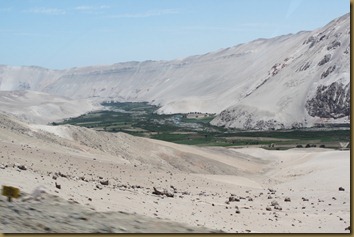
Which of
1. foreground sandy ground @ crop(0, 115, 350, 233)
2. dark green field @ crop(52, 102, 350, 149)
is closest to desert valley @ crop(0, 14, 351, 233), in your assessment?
foreground sandy ground @ crop(0, 115, 350, 233)

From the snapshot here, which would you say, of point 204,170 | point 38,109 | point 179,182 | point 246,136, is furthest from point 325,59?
point 38,109

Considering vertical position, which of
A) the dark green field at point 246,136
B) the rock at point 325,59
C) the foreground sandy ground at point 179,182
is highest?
the rock at point 325,59

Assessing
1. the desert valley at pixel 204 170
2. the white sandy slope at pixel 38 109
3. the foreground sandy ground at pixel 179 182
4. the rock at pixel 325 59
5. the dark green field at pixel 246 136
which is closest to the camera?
the desert valley at pixel 204 170

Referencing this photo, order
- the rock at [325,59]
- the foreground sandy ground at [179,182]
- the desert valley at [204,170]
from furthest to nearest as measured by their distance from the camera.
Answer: the rock at [325,59]
the foreground sandy ground at [179,182]
the desert valley at [204,170]

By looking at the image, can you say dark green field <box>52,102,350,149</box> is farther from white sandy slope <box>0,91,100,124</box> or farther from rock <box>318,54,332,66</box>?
white sandy slope <box>0,91,100,124</box>

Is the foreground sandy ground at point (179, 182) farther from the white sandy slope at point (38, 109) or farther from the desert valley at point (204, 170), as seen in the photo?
the white sandy slope at point (38, 109)

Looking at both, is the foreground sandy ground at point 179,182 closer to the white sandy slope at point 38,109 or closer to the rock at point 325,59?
the rock at point 325,59

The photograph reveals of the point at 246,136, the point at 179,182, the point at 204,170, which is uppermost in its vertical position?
the point at 246,136

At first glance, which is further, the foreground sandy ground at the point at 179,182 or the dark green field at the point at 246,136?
the dark green field at the point at 246,136

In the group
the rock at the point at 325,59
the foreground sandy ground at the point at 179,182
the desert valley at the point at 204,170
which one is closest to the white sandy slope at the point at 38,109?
the desert valley at the point at 204,170

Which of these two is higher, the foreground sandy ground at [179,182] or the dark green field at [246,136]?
Answer: the dark green field at [246,136]

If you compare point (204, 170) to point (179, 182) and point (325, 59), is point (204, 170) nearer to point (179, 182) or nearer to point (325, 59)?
point (179, 182)
